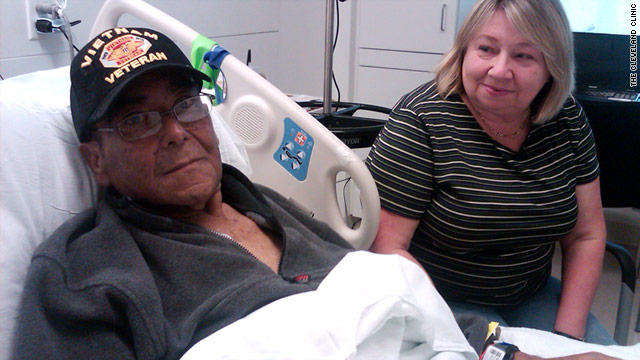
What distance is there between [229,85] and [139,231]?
51 cm

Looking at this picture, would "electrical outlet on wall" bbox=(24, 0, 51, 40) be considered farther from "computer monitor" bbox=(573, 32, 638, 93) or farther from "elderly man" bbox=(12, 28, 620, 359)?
"computer monitor" bbox=(573, 32, 638, 93)

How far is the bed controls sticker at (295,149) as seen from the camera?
55.1 inches

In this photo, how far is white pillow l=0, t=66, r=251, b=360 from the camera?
1.03 metres

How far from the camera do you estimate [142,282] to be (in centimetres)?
99

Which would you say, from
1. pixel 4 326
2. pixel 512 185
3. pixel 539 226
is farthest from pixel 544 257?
pixel 4 326

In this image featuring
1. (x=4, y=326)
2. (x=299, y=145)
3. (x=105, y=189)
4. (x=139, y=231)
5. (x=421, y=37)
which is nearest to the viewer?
(x=4, y=326)

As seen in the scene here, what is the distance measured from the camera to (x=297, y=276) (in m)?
1.21

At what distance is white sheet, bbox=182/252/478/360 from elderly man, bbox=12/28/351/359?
5.7 inches

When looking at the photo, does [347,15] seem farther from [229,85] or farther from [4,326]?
[4,326]

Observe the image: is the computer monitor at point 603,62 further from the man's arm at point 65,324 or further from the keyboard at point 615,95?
the man's arm at point 65,324

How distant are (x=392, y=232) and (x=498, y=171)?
1.03 ft

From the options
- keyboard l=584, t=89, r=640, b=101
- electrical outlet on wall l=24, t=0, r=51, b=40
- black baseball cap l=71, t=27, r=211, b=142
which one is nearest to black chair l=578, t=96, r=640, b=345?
keyboard l=584, t=89, r=640, b=101

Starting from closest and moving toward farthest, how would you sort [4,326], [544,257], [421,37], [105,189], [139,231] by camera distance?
[4,326], [139,231], [105,189], [544,257], [421,37]

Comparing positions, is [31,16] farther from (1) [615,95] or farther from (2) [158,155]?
(1) [615,95]
